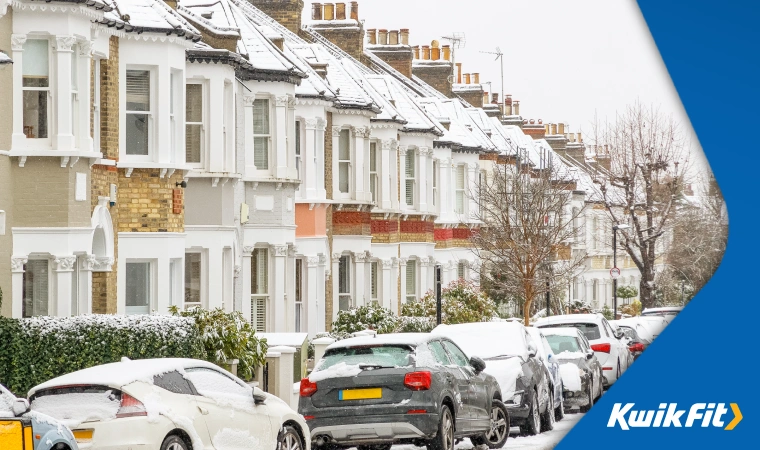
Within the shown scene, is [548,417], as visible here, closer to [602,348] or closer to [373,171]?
[602,348]

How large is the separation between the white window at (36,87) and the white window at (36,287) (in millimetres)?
1537

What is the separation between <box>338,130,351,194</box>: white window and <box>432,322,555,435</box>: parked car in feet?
45.1

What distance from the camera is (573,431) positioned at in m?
6.59

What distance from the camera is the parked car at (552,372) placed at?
16.6m

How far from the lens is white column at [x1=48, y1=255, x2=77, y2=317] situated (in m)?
16.9

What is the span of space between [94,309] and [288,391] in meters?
3.00

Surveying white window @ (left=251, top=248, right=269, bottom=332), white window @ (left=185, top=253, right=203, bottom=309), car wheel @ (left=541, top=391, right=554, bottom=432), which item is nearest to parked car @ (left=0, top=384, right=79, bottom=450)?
car wheel @ (left=541, top=391, right=554, bottom=432)

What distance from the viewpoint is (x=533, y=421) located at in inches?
606

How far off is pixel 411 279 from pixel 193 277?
13419mm

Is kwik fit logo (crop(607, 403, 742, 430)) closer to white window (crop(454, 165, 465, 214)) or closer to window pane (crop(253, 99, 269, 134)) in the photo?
window pane (crop(253, 99, 269, 134))

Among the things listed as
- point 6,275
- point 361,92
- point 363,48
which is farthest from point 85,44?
point 363,48

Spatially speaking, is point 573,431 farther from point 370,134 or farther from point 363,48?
point 363,48

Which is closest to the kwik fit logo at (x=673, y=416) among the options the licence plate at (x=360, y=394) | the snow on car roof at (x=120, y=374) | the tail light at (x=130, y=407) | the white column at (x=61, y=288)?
the tail light at (x=130, y=407)

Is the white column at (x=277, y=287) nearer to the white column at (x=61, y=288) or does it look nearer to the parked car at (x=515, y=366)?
the white column at (x=61, y=288)
